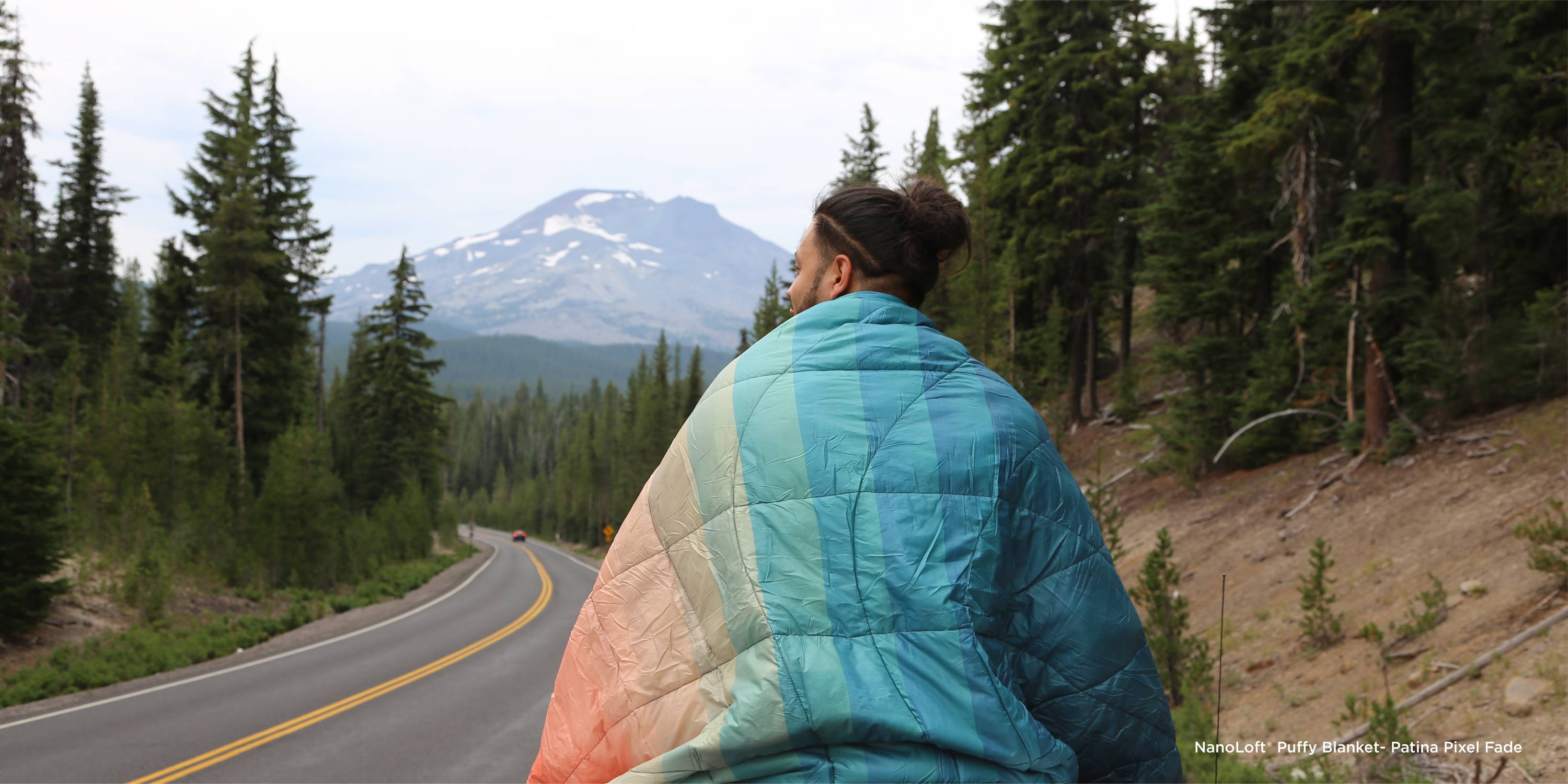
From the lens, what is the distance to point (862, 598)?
128 centimetres

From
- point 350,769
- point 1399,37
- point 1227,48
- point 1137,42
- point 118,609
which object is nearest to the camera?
point 350,769

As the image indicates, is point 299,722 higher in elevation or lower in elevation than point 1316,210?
lower

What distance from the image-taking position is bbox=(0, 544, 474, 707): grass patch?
33.8 ft

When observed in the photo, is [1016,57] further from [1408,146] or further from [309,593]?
[309,593]

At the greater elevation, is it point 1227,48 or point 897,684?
point 1227,48

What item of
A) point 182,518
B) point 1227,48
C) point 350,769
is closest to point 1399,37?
point 1227,48

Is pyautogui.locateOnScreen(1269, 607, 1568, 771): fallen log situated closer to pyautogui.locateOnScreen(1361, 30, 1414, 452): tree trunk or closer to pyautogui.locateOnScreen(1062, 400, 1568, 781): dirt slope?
pyautogui.locateOnScreen(1062, 400, 1568, 781): dirt slope

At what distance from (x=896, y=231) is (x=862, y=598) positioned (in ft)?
2.57

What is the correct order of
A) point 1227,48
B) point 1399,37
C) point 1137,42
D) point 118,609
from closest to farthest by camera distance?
point 1399,37 < point 118,609 < point 1227,48 < point 1137,42

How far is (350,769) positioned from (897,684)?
810cm

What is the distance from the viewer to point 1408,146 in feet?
43.1

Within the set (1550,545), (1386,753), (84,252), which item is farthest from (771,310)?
(1386,753)

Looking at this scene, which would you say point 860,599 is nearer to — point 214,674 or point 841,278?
point 841,278

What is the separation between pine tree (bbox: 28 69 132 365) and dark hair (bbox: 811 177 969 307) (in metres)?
40.2
